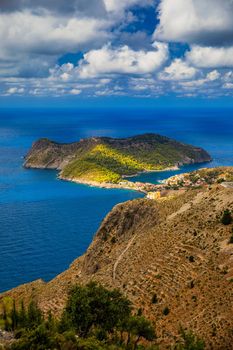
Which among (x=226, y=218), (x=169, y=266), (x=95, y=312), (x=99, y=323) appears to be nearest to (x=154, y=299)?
(x=169, y=266)

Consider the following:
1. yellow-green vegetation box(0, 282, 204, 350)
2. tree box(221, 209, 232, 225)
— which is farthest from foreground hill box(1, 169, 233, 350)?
yellow-green vegetation box(0, 282, 204, 350)

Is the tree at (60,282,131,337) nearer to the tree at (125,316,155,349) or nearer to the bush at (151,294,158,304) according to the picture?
the tree at (125,316,155,349)

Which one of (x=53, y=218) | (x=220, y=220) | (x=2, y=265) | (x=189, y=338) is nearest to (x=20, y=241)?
(x=2, y=265)

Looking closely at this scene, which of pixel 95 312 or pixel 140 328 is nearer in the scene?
pixel 140 328

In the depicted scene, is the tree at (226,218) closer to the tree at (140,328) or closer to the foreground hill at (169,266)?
the foreground hill at (169,266)

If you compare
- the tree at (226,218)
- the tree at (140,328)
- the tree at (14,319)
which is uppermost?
the tree at (226,218)

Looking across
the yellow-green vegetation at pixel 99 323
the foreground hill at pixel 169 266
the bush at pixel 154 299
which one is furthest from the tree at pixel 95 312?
the bush at pixel 154 299

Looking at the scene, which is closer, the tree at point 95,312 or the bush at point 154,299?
the tree at point 95,312

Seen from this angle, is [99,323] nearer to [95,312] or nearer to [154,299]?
[95,312]

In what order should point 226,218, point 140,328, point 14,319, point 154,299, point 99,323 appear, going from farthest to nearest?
point 226,218
point 154,299
point 14,319
point 99,323
point 140,328
